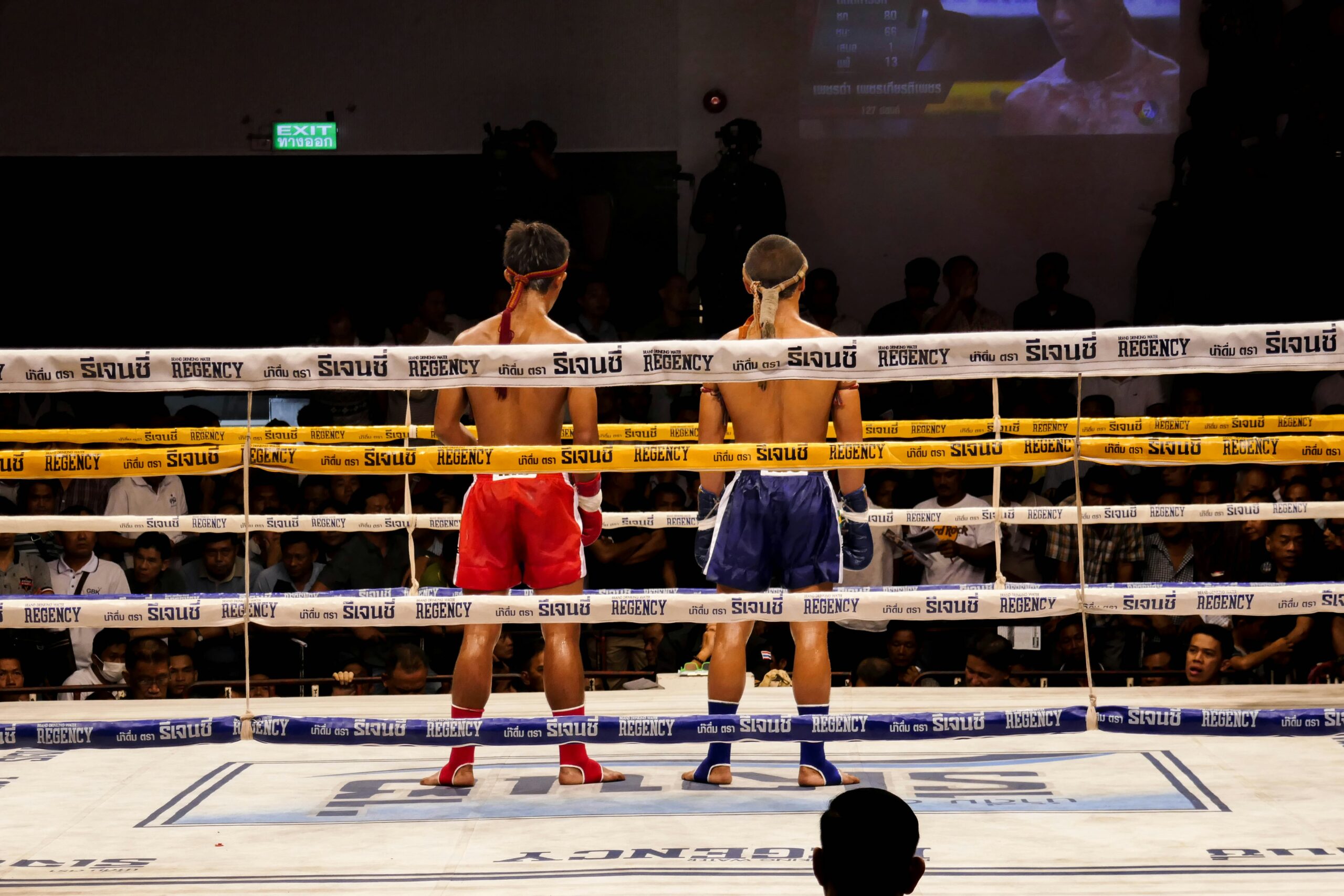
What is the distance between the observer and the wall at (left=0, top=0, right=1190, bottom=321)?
8977mm

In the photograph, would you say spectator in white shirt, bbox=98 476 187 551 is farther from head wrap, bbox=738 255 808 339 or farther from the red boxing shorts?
head wrap, bbox=738 255 808 339

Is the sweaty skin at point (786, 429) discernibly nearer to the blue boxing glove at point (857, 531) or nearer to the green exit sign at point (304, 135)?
the blue boxing glove at point (857, 531)

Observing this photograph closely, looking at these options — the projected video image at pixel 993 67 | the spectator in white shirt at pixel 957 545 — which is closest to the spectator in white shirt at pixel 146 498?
the spectator in white shirt at pixel 957 545

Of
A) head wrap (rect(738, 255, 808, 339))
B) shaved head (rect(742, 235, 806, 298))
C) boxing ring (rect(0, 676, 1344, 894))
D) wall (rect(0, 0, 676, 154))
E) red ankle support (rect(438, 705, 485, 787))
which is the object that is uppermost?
wall (rect(0, 0, 676, 154))

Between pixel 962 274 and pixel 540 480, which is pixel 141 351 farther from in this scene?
pixel 962 274

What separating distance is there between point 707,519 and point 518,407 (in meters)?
A: 0.60

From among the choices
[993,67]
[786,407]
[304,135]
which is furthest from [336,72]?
[786,407]

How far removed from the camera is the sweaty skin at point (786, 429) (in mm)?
3594

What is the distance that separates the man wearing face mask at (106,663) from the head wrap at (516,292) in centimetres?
319

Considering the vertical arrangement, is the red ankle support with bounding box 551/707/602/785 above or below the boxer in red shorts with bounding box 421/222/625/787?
below

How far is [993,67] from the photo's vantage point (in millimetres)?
8805

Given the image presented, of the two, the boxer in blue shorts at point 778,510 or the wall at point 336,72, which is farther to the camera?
the wall at point 336,72

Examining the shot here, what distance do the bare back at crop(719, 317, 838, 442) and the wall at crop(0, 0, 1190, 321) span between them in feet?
17.9

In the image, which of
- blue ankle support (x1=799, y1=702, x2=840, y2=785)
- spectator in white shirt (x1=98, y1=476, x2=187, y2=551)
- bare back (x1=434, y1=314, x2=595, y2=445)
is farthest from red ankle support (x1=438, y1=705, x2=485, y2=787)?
spectator in white shirt (x1=98, y1=476, x2=187, y2=551)
